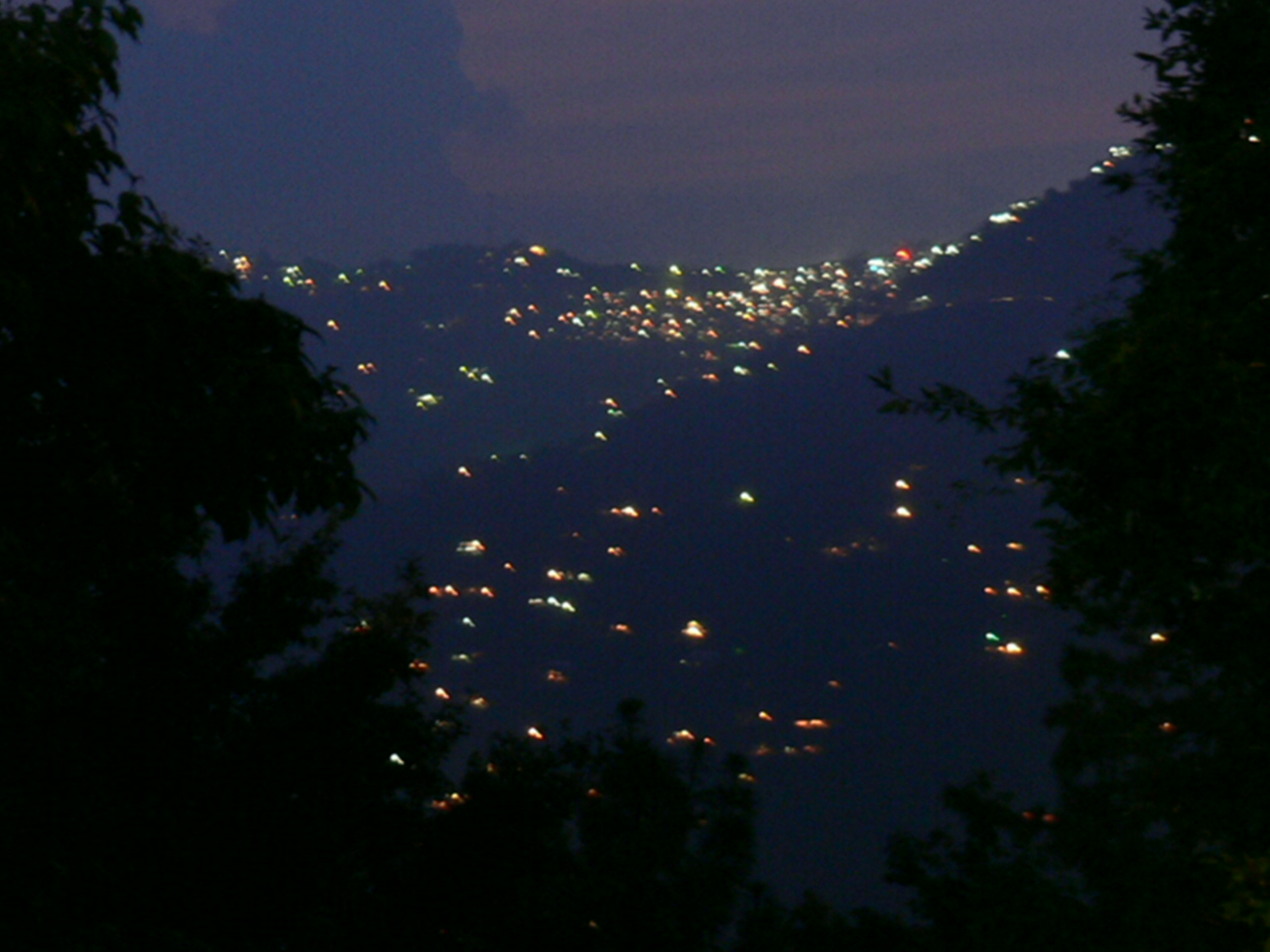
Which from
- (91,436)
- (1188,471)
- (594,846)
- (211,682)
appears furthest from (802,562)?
(91,436)

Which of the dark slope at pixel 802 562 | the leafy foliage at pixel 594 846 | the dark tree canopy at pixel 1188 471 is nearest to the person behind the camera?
the dark tree canopy at pixel 1188 471

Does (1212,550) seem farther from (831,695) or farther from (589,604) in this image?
(589,604)

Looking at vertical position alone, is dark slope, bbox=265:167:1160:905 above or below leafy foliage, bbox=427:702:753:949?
above

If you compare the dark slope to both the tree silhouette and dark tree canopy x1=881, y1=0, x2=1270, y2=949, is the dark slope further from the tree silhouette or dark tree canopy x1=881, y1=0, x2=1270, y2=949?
the tree silhouette

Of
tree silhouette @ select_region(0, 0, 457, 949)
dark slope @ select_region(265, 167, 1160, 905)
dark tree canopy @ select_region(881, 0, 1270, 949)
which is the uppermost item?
dark slope @ select_region(265, 167, 1160, 905)

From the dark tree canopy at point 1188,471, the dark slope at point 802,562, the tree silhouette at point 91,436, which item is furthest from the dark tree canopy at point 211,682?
the dark slope at point 802,562

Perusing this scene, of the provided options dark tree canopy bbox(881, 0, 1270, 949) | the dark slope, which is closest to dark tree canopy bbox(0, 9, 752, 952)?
dark tree canopy bbox(881, 0, 1270, 949)

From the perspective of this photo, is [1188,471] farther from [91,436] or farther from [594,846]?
[594,846]

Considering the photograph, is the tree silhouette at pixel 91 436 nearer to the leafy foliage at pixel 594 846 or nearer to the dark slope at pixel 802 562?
the leafy foliage at pixel 594 846

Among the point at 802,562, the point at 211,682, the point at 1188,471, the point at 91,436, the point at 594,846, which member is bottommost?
the point at 91,436

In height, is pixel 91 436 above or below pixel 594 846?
below

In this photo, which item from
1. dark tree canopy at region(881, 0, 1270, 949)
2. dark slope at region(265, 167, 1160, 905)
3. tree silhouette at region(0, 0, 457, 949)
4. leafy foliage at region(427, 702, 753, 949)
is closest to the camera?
tree silhouette at region(0, 0, 457, 949)
